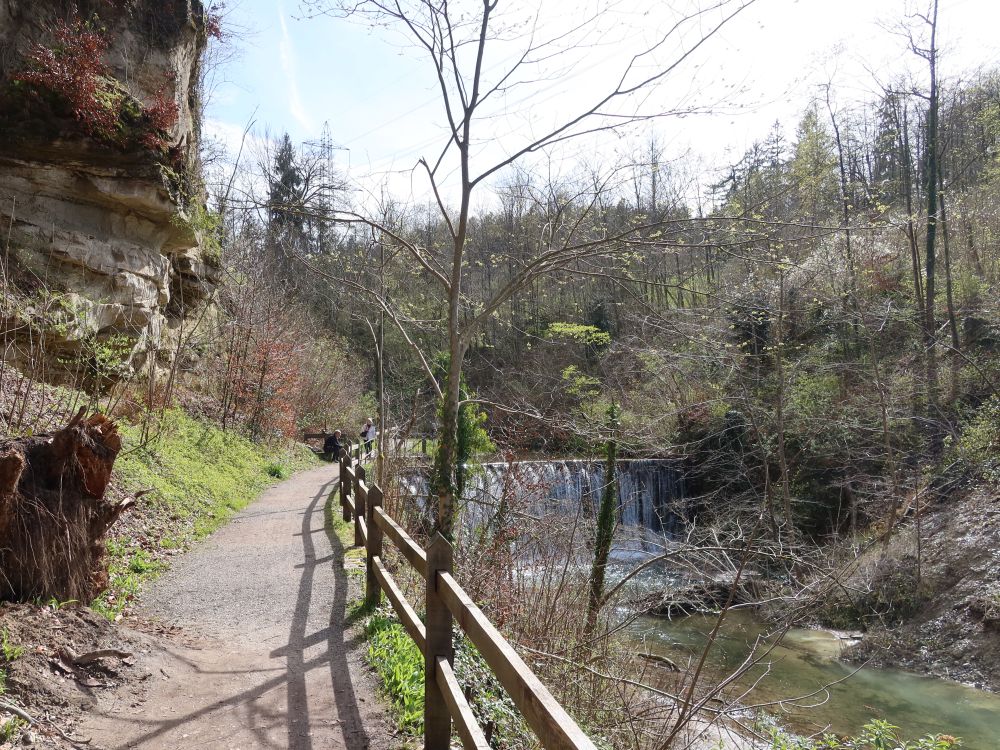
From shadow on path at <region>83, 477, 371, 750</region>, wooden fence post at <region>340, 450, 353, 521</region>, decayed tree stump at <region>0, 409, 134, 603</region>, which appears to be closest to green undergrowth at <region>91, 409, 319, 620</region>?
decayed tree stump at <region>0, 409, 134, 603</region>

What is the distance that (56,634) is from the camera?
4.36m

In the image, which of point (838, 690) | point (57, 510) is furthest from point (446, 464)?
point (838, 690)

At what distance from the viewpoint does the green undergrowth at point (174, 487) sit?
766 centimetres

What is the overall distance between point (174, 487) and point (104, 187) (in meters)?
5.66

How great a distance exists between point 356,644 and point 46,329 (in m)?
6.02

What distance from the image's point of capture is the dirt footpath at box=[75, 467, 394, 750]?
4.02 meters

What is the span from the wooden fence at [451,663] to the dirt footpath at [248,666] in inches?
22.7

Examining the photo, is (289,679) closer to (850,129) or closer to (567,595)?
(567,595)

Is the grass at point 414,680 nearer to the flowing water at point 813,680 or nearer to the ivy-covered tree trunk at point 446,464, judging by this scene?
the ivy-covered tree trunk at point 446,464

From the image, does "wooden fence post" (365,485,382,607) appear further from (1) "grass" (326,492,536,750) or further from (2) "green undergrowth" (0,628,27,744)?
(2) "green undergrowth" (0,628,27,744)

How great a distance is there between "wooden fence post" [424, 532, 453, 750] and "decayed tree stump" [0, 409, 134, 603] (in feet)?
9.79

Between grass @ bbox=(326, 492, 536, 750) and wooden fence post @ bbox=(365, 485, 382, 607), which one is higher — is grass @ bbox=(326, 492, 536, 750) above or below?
below

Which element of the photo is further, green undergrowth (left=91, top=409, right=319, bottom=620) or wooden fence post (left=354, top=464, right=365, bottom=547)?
wooden fence post (left=354, top=464, right=365, bottom=547)

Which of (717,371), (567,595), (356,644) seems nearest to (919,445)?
(717,371)
